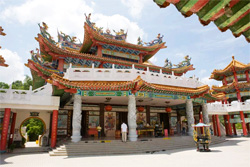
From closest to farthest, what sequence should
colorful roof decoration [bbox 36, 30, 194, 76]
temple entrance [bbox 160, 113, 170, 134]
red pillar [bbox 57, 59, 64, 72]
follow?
1. colorful roof decoration [bbox 36, 30, 194, 76]
2. red pillar [bbox 57, 59, 64, 72]
3. temple entrance [bbox 160, 113, 170, 134]

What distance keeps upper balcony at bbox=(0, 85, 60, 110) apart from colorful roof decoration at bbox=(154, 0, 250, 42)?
10.9 meters

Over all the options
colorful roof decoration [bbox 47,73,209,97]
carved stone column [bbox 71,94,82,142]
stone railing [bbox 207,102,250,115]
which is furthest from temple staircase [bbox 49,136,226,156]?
stone railing [bbox 207,102,250,115]

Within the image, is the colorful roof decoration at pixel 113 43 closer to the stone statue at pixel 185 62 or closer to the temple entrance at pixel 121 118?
the stone statue at pixel 185 62

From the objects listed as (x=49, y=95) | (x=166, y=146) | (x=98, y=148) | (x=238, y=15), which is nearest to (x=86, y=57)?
(x=49, y=95)

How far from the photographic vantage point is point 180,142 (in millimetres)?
11391

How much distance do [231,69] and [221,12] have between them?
23441mm

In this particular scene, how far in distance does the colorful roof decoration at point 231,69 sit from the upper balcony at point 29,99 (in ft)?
70.5

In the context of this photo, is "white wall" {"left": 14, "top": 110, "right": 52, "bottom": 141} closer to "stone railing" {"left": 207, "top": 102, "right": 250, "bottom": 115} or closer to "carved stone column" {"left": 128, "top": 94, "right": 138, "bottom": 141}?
"carved stone column" {"left": 128, "top": 94, "right": 138, "bottom": 141}

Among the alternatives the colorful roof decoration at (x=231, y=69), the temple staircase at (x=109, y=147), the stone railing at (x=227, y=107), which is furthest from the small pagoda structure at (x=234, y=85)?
the temple staircase at (x=109, y=147)

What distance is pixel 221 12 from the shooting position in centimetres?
232

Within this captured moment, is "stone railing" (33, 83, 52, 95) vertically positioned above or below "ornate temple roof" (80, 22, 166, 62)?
below

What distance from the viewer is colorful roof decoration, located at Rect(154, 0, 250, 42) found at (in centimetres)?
220

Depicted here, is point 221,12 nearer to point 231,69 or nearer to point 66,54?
point 66,54

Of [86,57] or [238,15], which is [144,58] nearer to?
[86,57]
